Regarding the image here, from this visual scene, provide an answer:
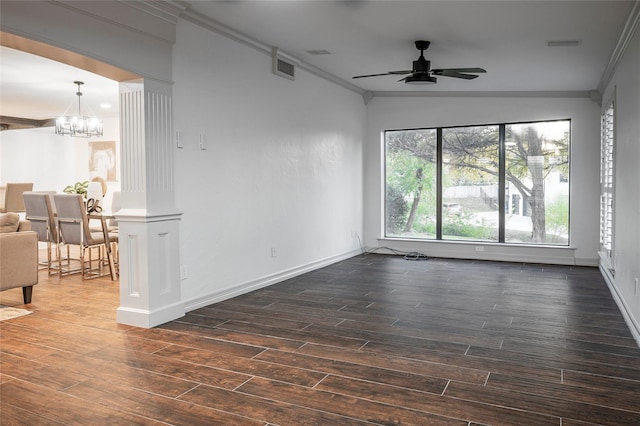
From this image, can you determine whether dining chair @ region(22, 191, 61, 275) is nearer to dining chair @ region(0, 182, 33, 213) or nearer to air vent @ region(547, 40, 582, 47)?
dining chair @ region(0, 182, 33, 213)

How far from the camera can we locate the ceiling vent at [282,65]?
18.7 ft

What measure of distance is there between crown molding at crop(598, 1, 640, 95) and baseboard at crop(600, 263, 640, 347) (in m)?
2.23

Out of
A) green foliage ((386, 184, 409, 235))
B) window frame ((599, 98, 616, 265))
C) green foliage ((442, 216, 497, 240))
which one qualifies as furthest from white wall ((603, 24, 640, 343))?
green foliage ((386, 184, 409, 235))

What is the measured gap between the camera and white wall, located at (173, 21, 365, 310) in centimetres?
460

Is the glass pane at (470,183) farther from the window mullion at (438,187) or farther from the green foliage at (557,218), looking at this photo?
the green foliage at (557,218)

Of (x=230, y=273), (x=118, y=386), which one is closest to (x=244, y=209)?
(x=230, y=273)

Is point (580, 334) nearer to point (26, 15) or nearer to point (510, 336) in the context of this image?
point (510, 336)

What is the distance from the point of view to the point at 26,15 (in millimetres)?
3145

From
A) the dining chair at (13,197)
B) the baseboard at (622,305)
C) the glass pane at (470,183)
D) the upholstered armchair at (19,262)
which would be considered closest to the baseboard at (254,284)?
the upholstered armchair at (19,262)

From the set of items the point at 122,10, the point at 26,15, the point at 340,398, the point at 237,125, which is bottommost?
the point at 340,398

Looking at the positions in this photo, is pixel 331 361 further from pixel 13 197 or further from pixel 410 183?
pixel 13 197

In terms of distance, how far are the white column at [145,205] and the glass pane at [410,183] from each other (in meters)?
4.86

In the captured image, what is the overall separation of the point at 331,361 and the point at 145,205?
1.93 meters

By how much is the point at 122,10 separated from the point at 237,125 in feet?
5.39
